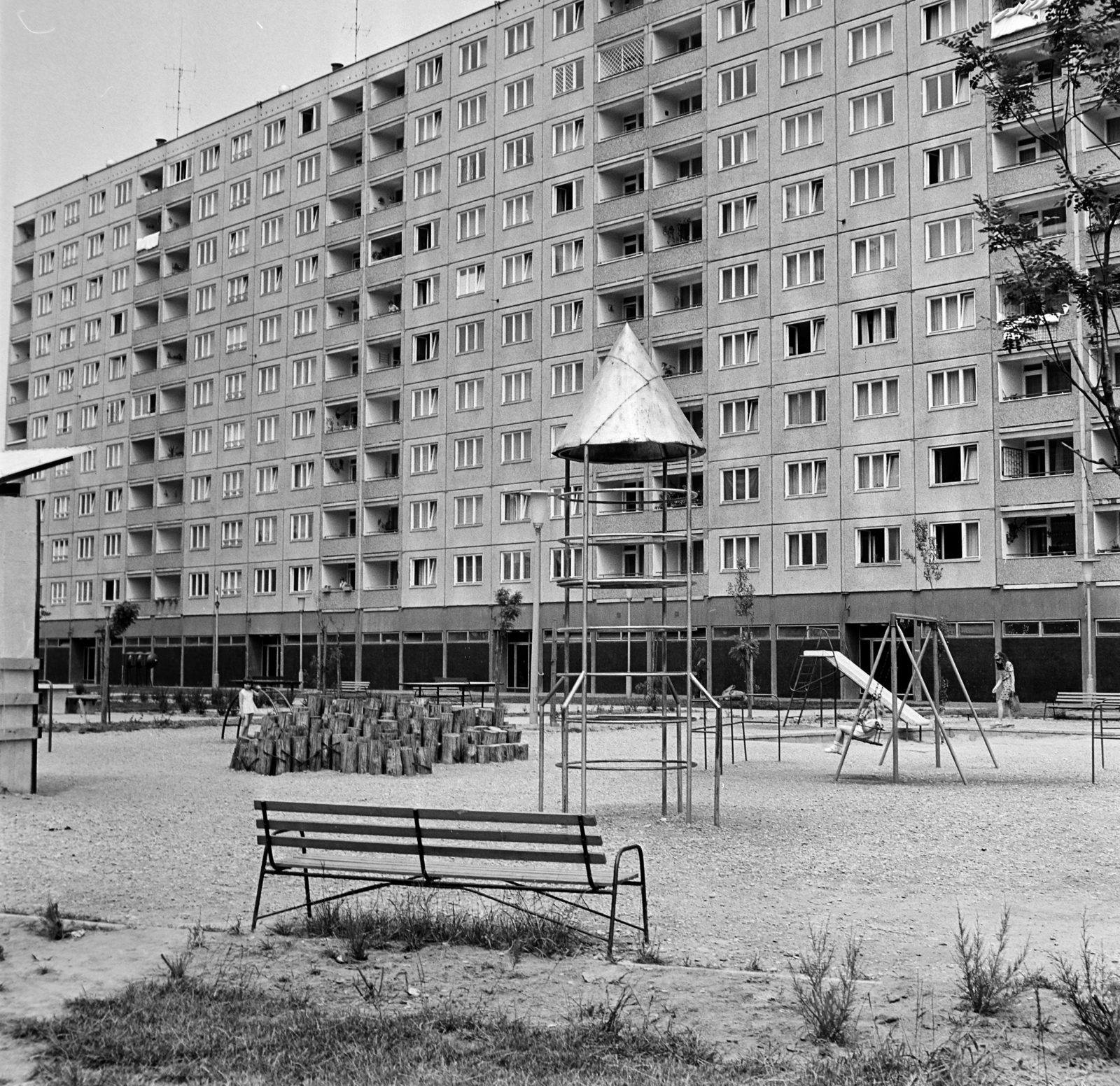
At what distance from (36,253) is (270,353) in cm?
2896

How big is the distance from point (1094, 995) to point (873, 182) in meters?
52.6

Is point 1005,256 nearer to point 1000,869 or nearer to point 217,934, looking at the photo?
point 1000,869

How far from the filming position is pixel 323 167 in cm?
7762

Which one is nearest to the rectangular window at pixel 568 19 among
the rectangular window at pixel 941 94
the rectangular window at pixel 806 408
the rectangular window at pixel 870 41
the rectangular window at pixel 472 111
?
the rectangular window at pixel 472 111

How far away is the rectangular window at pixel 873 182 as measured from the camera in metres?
55.3

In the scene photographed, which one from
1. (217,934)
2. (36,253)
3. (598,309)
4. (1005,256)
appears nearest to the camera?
(217,934)

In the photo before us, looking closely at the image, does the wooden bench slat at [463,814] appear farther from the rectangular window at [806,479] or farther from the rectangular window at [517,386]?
the rectangular window at [517,386]

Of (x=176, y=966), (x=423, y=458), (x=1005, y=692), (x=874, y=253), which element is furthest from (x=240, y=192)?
(x=176, y=966)

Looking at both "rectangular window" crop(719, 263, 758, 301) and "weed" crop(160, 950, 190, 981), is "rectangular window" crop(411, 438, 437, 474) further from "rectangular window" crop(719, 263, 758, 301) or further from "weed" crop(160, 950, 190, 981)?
"weed" crop(160, 950, 190, 981)

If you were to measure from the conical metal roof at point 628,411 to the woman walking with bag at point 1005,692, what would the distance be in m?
28.2

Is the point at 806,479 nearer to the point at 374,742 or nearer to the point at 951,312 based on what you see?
the point at 951,312

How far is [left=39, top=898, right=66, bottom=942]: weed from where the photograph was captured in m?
8.24

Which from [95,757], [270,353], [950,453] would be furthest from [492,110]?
[95,757]

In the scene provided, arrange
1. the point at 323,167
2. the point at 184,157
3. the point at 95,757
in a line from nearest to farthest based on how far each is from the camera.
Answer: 1. the point at 95,757
2. the point at 323,167
3. the point at 184,157
